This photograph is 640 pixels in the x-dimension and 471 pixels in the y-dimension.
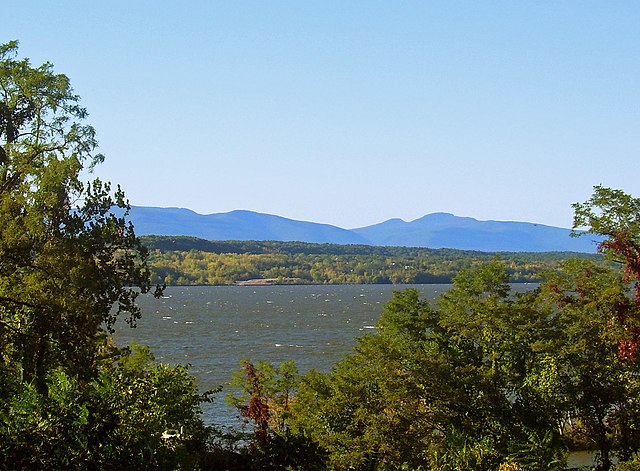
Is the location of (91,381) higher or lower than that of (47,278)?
lower

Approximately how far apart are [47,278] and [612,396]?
73.3 ft

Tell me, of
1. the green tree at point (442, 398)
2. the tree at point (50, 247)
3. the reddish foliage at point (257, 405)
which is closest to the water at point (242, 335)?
the reddish foliage at point (257, 405)

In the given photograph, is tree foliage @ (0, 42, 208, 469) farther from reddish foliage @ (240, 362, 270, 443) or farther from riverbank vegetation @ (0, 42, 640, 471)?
reddish foliage @ (240, 362, 270, 443)

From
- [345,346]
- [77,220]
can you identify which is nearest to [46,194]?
[77,220]

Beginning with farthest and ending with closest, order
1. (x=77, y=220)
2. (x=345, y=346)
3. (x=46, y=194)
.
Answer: (x=345, y=346) < (x=77, y=220) < (x=46, y=194)

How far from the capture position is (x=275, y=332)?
10412 centimetres

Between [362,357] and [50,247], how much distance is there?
17.2 metres

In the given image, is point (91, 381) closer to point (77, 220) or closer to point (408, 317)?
point (77, 220)

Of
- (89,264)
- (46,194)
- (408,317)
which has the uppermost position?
(46,194)

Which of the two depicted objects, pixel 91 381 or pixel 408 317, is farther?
pixel 408 317

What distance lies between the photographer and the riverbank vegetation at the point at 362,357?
52.0 feet

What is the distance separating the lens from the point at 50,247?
18094mm

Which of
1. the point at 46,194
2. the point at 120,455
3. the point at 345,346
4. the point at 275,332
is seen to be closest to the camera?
the point at 120,455

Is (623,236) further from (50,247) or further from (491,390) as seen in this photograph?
(50,247)
